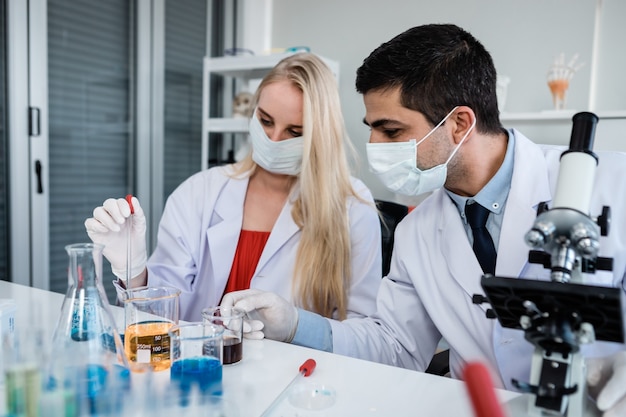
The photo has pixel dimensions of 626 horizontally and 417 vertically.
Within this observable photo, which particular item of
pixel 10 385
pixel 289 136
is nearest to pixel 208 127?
pixel 289 136

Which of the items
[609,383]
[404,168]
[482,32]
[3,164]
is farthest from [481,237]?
[3,164]

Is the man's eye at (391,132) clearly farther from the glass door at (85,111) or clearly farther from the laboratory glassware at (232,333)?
the glass door at (85,111)

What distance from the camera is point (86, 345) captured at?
2.33 ft

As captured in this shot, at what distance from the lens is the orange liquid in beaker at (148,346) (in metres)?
0.88

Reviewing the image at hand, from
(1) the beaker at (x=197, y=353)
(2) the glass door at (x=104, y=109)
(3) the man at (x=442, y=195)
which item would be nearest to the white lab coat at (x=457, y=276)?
(3) the man at (x=442, y=195)

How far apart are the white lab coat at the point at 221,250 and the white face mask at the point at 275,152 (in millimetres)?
115

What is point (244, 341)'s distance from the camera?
1.05 meters

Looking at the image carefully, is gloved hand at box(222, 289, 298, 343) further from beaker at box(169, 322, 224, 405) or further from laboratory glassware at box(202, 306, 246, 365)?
beaker at box(169, 322, 224, 405)

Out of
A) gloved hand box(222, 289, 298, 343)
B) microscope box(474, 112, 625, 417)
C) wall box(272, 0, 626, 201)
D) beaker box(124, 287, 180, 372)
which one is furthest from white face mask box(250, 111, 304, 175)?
wall box(272, 0, 626, 201)

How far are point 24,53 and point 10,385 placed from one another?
2368 millimetres

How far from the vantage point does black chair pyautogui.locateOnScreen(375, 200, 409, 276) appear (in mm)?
1691

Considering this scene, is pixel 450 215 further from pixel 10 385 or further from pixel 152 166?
pixel 152 166

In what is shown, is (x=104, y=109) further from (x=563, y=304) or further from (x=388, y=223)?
(x=563, y=304)

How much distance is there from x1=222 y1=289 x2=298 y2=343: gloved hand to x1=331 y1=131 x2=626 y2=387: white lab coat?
0.11m
